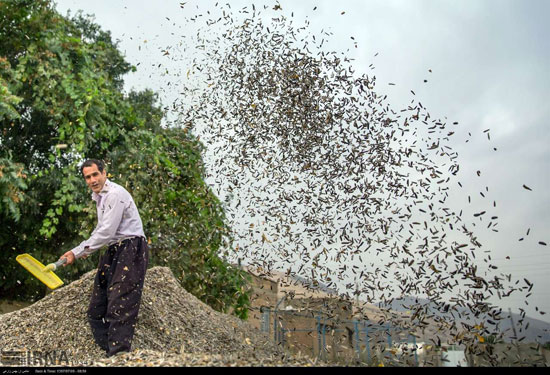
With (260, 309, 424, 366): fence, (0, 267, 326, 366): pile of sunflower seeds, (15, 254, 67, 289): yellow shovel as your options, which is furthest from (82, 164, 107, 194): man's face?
(260, 309, 424, 366): fence

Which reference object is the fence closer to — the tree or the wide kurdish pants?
the wide kurdish pants

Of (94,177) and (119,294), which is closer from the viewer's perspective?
(119,294)

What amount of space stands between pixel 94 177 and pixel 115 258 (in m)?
0.74

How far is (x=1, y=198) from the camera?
24.6 feet

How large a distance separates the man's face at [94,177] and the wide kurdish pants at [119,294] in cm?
55

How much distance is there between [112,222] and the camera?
12.7 ft

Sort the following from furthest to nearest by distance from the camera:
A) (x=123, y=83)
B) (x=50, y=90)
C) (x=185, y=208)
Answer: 1. (x=123, y=83)
2. (x=185, y=208)
3. (x=50, y=90)

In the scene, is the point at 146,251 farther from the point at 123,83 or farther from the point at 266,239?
the point at 123,83

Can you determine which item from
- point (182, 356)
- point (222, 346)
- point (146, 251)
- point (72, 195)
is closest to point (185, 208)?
point (72, 195)

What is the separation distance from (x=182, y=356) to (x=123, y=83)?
45.2ft

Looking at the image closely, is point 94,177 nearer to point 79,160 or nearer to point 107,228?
point 107,228

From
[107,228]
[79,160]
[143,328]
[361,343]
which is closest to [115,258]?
[107,228]

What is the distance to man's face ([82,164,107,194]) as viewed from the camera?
3.97 meters

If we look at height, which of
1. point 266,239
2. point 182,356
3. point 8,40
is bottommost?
point 182,356
